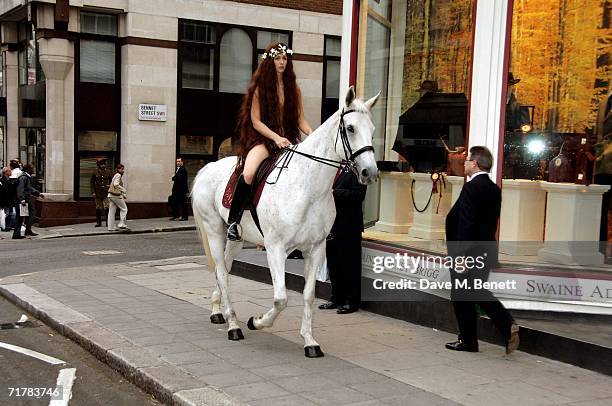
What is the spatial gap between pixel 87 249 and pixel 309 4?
42.4 feet

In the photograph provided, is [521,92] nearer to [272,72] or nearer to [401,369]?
[272,72]

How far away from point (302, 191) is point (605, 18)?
4.68 metres

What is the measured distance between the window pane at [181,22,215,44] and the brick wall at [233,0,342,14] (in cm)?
150

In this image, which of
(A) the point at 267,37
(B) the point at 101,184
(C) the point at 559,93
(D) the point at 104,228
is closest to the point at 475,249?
(C) the point at 559,93

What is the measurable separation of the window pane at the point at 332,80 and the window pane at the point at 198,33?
14.8 feet

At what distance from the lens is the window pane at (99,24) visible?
21.5 m

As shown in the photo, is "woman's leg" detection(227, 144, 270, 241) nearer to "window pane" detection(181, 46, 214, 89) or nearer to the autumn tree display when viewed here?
the autumn tree display

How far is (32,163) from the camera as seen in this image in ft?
79.1

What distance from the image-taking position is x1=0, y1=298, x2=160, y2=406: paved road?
18.5ft

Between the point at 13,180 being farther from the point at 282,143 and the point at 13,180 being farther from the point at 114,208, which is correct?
the point at 282,143

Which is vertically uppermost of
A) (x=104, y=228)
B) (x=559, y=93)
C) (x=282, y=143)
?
(x=559, y=93)

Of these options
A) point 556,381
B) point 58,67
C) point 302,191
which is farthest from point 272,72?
point 58,67

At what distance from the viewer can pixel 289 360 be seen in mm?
6383

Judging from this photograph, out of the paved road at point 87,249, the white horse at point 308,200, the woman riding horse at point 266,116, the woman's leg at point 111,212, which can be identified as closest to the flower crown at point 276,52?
the woman riding horse at point 266,116
